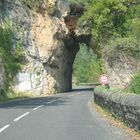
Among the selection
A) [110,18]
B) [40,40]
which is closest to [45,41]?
[40,40]

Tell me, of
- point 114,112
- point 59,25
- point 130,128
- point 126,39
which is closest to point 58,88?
point 59,25

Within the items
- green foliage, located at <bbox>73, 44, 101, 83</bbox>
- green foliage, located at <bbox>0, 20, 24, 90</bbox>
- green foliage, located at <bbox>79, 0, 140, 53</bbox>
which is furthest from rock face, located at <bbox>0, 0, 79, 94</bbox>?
green foliage, located at <bbox>73, 44, 101, 83</bbox>

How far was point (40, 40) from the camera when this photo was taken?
53.9 m

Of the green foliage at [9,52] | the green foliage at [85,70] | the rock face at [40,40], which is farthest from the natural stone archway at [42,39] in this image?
the green foliage at [85,70]

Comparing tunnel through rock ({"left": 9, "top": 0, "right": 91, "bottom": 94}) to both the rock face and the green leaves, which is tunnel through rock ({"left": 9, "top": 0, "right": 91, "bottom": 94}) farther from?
the green leaves

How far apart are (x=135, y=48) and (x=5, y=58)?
550 inches

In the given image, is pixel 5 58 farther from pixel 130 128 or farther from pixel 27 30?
pixel 130 128

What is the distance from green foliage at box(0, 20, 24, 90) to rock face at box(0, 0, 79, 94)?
72cm

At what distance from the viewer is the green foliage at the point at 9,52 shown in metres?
48.6

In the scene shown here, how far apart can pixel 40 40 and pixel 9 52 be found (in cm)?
540

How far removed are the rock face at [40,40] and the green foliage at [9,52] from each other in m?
0.72

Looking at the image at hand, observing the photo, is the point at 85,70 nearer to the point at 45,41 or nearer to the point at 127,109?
the point at 45,41

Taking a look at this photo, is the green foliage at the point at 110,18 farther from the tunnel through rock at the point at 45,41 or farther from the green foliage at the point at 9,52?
the green foliage at the point at 9,52

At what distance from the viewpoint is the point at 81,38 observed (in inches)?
2459
